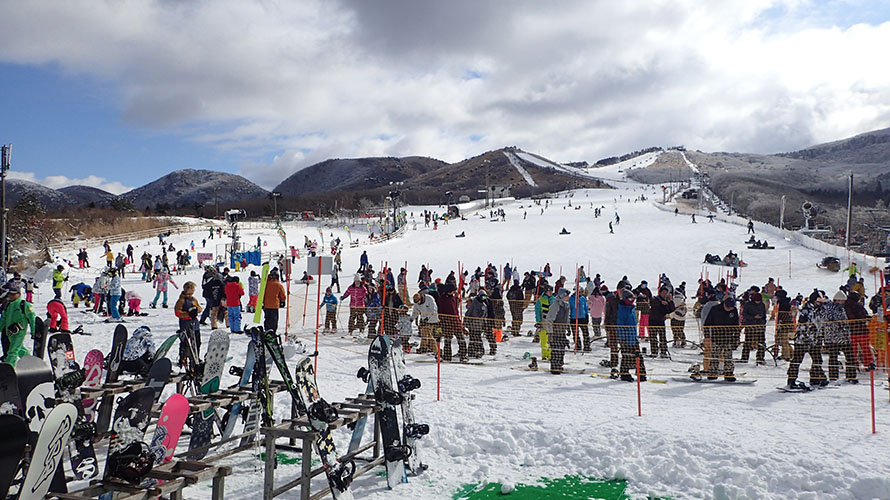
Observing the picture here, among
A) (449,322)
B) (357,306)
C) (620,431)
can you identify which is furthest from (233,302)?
(620,431)

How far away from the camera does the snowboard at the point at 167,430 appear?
4129 millimetres

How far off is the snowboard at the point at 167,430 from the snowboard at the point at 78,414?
675mm

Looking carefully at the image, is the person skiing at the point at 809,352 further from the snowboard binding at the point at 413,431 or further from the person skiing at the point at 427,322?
the snowboard binding at the point at 413,431

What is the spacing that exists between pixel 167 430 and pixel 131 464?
61cm

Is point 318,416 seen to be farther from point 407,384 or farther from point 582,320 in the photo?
point 582,320

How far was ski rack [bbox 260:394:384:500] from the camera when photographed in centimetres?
474

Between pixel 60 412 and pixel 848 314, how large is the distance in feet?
36.7

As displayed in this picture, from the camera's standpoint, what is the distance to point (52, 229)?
46750mm

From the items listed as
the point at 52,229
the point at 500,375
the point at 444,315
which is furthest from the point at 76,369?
the point at 52,229

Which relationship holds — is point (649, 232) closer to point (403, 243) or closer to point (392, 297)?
point (403, 243)

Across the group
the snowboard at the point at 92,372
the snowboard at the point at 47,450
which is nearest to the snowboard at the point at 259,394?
the snowboard at the point at 92,372

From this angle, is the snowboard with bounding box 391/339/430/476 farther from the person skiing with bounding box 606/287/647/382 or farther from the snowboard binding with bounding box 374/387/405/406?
the person skiing with bounding box 606/287/647/382

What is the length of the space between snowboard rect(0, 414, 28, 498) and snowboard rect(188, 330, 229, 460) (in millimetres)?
2653

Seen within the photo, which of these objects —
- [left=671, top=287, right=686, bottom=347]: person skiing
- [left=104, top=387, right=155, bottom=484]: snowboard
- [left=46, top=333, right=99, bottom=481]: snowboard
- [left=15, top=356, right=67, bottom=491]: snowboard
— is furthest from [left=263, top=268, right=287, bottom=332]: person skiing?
[left=104, top=387, right=155, bottom=484]: snowboard
